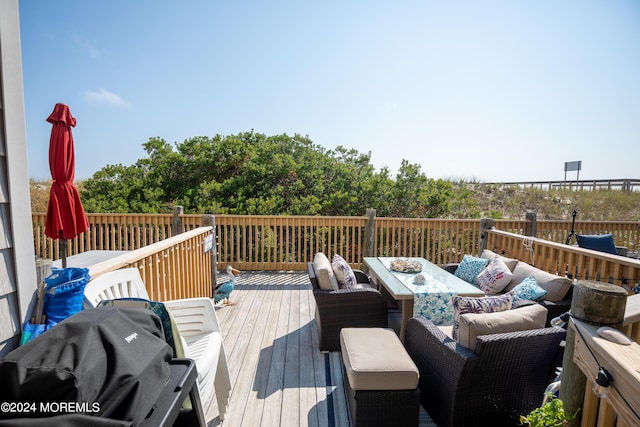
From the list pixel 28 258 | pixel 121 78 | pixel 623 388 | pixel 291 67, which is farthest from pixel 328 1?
pixel 623 388

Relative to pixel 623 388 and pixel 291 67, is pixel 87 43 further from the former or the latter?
pixel 623 388

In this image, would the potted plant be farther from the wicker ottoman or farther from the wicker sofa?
the wicker sofa

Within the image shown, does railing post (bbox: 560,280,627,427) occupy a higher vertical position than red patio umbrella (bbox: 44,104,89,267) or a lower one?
lower

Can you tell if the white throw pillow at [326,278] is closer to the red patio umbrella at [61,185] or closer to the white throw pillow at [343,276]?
the white throw pillow at [343,276]

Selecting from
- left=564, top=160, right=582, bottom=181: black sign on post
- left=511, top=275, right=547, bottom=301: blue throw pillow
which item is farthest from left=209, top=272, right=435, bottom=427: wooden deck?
left=564, top=160, right=582, bottom=181: black sign on post

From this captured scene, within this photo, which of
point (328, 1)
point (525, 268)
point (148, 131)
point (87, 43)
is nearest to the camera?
point (525, 268)

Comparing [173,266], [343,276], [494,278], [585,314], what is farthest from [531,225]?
[173,266]

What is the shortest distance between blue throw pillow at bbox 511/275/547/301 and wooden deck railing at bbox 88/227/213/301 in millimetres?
3319

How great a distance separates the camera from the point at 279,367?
2.89m

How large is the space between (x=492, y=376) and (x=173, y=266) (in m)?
3.02

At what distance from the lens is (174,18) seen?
20.9ft

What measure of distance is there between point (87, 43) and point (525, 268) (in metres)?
10.1

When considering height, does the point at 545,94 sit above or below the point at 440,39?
below

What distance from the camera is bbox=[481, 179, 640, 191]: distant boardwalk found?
13.2 metres
